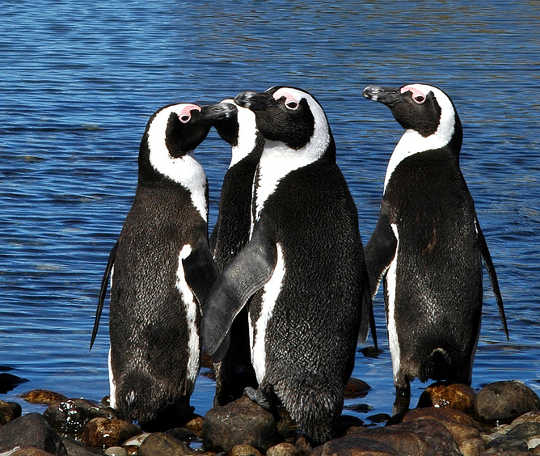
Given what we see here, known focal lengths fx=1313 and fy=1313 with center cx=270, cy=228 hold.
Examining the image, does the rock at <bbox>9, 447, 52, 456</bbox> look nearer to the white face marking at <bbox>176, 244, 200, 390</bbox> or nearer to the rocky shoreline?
the rocky shoreline

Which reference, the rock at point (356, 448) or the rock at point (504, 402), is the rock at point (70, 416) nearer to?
the rock at point (356, 448)

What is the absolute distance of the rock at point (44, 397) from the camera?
222 inches

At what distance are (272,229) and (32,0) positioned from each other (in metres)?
21.8

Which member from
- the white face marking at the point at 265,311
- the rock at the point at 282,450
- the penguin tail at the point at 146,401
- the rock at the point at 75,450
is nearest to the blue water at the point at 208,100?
the penguin tail at the point at 146,401

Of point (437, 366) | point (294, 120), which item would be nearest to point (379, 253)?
point (437, 366)

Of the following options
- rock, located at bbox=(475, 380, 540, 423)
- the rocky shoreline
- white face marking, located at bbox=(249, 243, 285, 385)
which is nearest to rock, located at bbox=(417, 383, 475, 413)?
the rocky shoreline

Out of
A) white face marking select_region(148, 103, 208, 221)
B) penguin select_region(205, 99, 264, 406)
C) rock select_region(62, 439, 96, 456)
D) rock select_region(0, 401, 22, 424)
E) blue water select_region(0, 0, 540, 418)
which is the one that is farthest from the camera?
blue water select_region(0, 0, 540, 418)

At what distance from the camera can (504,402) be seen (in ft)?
18.1

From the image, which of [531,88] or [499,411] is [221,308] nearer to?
[499,411]

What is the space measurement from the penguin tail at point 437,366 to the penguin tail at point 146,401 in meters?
1.22

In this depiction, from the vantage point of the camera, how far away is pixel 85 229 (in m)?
9.00

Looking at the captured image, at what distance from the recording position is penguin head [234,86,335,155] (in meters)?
5.34

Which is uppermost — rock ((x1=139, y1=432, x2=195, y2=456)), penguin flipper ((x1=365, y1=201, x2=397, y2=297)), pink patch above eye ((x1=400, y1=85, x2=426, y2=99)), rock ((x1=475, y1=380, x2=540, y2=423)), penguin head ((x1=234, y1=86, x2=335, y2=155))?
penguin head ((x1=234, y1=86, x2=335, y2=155))

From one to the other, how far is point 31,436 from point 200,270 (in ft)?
3.63
